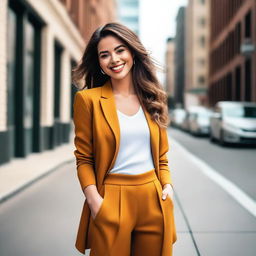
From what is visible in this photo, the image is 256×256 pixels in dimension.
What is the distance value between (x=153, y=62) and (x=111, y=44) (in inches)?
12.1

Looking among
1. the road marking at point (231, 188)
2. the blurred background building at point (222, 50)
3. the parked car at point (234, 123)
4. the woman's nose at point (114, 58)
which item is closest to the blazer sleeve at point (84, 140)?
the woman's nose at point (114, 58)

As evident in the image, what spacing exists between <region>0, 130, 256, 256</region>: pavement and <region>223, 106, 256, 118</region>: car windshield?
771 centimetres

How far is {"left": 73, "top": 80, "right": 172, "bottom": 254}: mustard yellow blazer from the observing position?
210 centimetres

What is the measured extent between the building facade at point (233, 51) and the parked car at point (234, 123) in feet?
42.4

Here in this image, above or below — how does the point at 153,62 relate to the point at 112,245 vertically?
above

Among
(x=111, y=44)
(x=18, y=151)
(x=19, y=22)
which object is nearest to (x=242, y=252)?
(x=111, y=44)

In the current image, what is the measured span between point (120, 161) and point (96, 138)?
0.54 ft

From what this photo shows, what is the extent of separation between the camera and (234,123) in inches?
651

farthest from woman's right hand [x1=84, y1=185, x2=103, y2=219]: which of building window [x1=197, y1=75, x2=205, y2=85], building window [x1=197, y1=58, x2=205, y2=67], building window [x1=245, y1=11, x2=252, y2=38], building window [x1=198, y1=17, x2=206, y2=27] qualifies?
building window [x1=198, y1=17, x2=206, y2=27]

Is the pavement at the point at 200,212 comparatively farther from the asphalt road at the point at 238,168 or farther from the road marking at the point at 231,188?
the asphalt road at the point at 238,168

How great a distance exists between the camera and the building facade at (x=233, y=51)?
31.7 meters

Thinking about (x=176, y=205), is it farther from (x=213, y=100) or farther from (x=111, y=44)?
(x=213, y=100)

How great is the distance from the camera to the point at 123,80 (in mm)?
2293

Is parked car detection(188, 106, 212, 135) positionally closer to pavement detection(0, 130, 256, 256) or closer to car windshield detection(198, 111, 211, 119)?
car windshield detection(198, 111, 211, 119)
